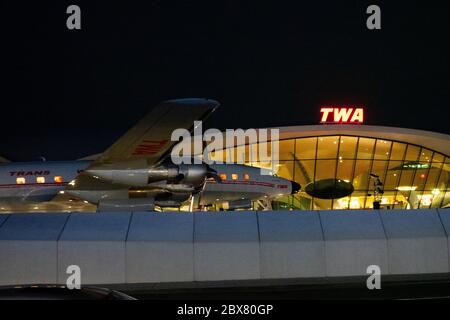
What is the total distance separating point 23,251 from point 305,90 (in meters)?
41.3

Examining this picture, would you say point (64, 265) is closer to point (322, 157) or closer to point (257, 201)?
point (257, 201)

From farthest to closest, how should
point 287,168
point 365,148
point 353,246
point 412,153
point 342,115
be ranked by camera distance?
point 412,153
point 365,148
point 342,115
point 287,168
point 353,246

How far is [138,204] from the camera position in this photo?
3164cm

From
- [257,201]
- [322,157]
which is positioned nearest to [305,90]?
[322,157]

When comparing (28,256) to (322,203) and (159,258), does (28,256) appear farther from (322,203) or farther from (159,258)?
(322,203)

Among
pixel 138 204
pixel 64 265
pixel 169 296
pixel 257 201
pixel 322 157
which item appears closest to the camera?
pixel 169 296

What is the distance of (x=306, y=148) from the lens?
56719 millimetres

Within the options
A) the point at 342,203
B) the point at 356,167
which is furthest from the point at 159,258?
the point at 342,203

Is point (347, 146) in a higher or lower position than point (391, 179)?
higher

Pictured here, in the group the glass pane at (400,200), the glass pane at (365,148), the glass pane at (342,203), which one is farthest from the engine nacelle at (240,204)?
the glass pane at (400,200)

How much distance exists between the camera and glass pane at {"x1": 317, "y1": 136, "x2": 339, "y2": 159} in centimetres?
5606

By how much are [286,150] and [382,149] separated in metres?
8.40
